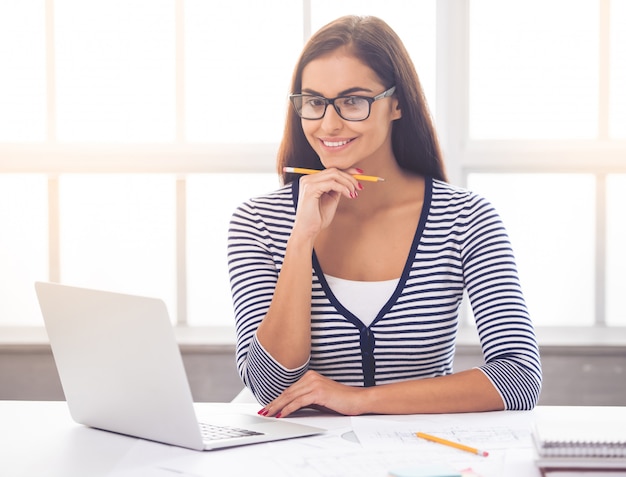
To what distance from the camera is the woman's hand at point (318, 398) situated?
1.51m

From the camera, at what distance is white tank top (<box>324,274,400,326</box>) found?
72.4 inches

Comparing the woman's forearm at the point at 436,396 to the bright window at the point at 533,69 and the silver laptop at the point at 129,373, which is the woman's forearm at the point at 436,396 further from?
the bright window at the point at 533,69

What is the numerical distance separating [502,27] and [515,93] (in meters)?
0.23

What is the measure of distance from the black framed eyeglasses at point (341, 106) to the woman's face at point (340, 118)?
0.04 ft

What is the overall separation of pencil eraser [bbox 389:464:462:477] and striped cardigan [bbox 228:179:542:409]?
64 cm

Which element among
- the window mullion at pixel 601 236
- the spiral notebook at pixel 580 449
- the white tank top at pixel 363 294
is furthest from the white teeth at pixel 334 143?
the window mullion at pixel 601 236

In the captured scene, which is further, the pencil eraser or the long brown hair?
the long brown hair

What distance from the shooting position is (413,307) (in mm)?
1844

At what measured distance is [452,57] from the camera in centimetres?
294

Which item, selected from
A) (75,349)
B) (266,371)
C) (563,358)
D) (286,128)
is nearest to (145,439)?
(75,349)

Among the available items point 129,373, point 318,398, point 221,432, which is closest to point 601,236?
point 318,398

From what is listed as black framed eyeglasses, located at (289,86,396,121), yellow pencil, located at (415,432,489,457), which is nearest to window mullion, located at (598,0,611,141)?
black framed eyeglasses, located at (289,86,396,121)

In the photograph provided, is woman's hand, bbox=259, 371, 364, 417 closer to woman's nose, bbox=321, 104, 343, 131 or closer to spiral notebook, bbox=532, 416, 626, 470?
spiral notebook, bbox=532, 416, 626, 470

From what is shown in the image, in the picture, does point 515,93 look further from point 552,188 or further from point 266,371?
point 266,371
